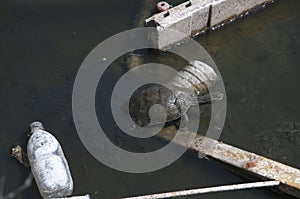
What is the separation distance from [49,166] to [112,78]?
197cm

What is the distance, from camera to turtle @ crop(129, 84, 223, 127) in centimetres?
662

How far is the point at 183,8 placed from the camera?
767cm

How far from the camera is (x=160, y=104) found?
6621 millimetres

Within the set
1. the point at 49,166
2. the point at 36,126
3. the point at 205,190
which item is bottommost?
the point at 205,190

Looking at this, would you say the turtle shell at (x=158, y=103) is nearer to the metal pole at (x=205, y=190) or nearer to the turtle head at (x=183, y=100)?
the turtle head at (x=183, y=100)

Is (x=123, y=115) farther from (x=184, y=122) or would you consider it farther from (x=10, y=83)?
(x=10, y=83)

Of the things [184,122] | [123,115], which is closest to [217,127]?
[184,122]

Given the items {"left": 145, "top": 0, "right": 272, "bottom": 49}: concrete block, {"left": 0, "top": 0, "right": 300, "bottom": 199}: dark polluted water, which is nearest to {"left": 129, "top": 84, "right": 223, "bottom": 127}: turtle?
{"left": 0, "top": 0, "right": 300, "bottom": 199}: dark polluted water

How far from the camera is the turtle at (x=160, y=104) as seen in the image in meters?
6.62

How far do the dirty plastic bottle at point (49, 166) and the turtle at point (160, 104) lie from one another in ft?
3.94

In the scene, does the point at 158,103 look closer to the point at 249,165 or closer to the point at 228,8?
the point at 249,165

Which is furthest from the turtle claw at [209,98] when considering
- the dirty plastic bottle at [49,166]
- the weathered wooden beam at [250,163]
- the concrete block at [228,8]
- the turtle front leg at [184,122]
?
the dirty plastic bottle at [49,166]

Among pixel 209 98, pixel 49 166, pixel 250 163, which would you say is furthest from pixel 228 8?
pixel 49 166

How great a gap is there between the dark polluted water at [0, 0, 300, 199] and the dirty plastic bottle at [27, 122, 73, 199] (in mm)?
304
